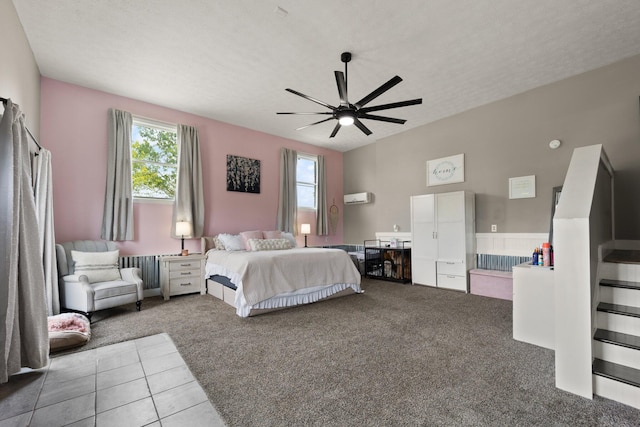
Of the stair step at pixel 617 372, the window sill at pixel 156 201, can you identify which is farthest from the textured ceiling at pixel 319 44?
the stair step at pixel 617 372

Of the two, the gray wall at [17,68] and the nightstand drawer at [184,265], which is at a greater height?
the gray wall at [17,68]

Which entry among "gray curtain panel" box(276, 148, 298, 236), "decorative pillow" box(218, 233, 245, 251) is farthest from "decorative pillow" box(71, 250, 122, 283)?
"gray curtain panel" box(276, 148, 298, 236)

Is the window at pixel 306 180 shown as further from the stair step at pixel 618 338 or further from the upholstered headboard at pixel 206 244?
the stair step at pixel 618 338

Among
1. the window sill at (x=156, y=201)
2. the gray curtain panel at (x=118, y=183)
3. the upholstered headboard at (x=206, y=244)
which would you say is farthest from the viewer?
the upholstered headboard at (x=206, y=244)

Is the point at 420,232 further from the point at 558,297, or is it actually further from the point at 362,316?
the point at 558,297

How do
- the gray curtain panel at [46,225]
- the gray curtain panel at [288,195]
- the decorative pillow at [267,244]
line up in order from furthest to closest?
the gray curtain panel at [288,195]
the decorative pillow at [267,244]
the gray curtain panel at [46,225]

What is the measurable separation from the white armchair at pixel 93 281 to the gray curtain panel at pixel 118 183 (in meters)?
0.31

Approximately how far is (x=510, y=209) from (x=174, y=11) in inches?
199

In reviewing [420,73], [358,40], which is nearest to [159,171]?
[358,40]

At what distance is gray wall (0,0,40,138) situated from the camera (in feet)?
7.69

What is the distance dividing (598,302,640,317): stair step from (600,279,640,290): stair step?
5.8 inches

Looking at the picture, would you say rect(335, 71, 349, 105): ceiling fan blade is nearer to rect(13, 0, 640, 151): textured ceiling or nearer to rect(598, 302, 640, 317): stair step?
rect(13, 0, 640, 151): textured ceiling

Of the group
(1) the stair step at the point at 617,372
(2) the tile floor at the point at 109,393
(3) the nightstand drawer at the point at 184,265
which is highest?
(3) the nightstand drawer at the point at 184,265

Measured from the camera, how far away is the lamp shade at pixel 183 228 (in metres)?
4.56
